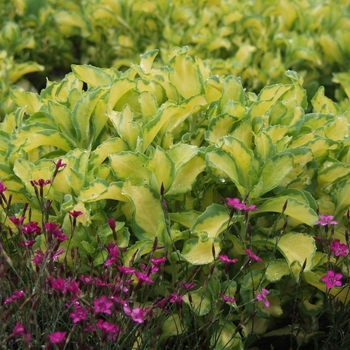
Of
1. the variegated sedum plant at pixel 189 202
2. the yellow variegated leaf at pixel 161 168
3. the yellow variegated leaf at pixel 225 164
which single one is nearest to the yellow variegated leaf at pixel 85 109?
the variegated sedum plant at pixel 189 202

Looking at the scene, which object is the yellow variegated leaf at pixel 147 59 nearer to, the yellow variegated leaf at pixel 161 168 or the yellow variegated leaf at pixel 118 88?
the yellow variegated leaf at pixel 118 88

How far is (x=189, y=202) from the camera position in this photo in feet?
7.77

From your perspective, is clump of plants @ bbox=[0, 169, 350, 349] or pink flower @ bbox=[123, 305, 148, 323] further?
clump of plants @ bbox=[0, 169, 350, 349]

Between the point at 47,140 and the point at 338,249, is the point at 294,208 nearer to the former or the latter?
the point at 338,249

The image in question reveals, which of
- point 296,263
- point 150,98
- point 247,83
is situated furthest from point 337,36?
point 296,263

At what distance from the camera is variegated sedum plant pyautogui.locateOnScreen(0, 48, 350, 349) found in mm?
2092

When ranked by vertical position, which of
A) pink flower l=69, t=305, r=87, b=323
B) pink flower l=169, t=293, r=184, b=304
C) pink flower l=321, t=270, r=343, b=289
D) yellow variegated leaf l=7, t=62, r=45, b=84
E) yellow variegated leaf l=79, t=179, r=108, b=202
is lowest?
yellow variegated leaf l=7, t=62, r=45, b=84

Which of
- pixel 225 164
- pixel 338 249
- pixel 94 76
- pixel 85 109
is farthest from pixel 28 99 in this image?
pixel 338 249

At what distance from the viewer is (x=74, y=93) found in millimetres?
2523

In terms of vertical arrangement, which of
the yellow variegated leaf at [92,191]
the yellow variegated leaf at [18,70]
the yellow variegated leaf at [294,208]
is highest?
the yellow variegated leaf at [92,191]

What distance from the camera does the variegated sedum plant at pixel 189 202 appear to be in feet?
6.86

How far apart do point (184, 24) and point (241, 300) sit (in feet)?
8.64

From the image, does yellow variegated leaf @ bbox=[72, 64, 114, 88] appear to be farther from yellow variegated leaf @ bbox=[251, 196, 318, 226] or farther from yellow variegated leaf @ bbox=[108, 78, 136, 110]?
yellow variegated leaf @ bbox=[251, 196, 318, 226]

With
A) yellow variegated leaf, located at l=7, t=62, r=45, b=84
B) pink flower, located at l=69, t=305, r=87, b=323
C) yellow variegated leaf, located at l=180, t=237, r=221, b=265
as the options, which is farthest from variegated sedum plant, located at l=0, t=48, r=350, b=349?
yellow variegated leaf, located at l=7, t=62, r=45, b=84
